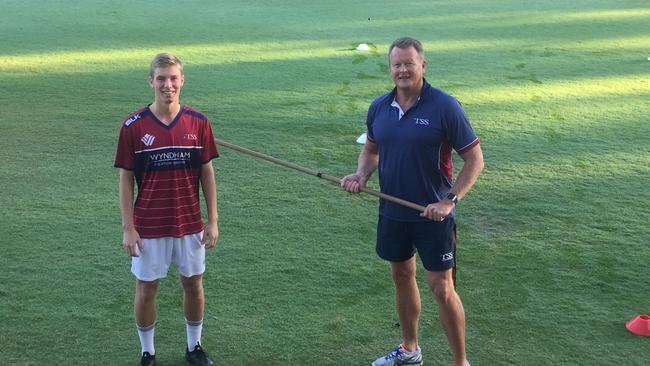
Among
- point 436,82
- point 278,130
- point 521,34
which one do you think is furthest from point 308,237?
point 521,34

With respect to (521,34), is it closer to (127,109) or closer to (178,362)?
(127,109)

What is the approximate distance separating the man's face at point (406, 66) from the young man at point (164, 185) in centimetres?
92

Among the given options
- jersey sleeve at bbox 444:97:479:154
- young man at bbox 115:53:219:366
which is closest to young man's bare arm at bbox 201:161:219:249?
young man at bbox 115:53:219:366

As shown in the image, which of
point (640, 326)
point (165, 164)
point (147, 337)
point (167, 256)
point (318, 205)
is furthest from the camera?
point (318, 205)

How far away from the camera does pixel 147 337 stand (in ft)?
13.3

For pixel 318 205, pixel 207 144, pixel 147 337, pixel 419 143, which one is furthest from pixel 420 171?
pixel 318 205

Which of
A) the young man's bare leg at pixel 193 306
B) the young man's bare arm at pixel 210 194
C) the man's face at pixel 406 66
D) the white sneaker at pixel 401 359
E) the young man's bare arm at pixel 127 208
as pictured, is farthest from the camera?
the white sneaker at pixel 401 359

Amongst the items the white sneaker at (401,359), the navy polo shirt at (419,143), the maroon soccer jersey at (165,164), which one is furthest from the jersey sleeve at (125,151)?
the white sneaker at (401,359)

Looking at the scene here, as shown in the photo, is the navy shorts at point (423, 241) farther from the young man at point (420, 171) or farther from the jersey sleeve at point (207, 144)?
the jersey sleeve at point (207, 144)

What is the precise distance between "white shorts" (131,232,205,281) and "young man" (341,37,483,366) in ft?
2.60

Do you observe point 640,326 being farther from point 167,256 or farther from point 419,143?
point 167,256

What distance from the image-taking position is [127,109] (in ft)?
28.6

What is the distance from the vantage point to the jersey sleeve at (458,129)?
365cm

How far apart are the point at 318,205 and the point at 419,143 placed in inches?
101
